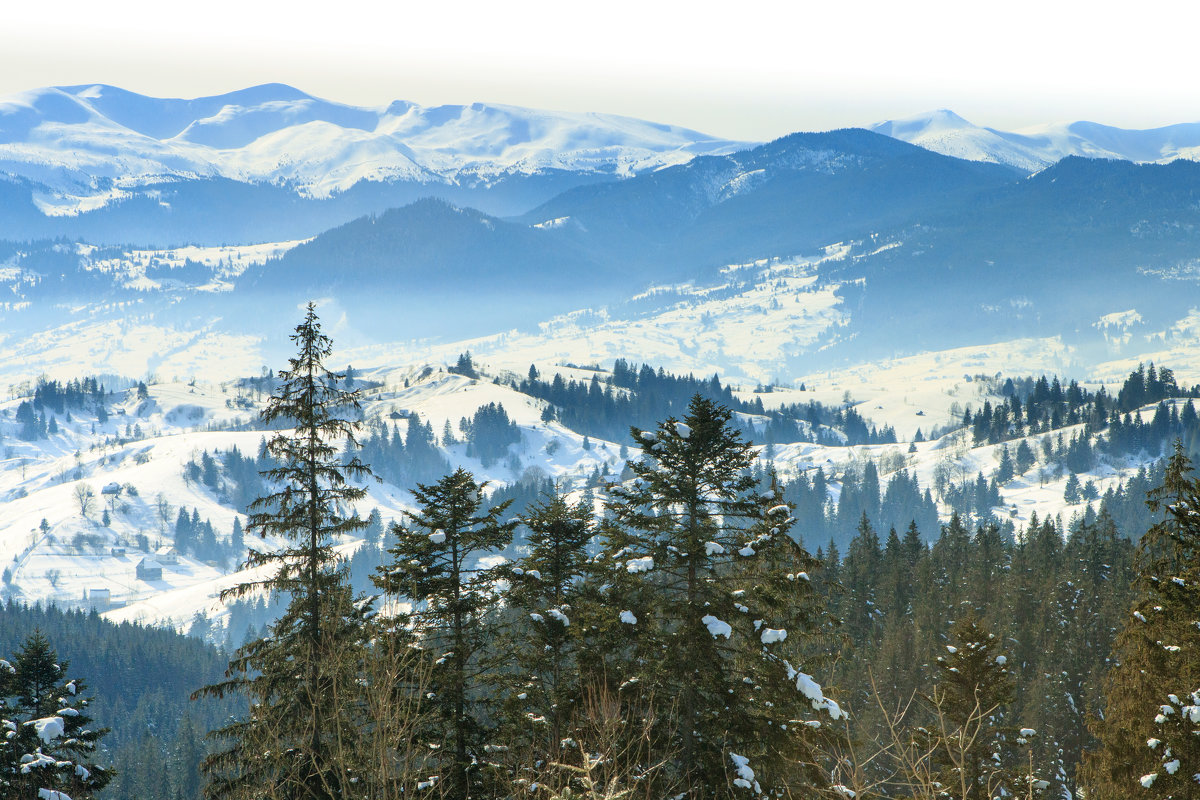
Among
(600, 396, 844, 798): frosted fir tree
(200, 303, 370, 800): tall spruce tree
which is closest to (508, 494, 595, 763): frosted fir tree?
(600, 396, 844, 798): frosted fir tree

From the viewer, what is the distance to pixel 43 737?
2833 cm

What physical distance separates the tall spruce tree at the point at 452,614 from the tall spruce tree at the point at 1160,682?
49.1 feet

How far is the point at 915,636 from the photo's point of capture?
86.0m

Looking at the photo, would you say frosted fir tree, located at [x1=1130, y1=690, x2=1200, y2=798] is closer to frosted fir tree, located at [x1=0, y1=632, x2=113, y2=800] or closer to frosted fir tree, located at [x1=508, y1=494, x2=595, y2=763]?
frosted fir tree, located at [x1=508, y1=494, x2=595, y2=763]

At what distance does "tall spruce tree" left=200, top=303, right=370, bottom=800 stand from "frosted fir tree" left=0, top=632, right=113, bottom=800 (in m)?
4.10

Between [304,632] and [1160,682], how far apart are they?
845 inches

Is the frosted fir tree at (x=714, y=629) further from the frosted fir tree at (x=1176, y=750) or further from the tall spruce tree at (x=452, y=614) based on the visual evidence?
the frosted fir tree at (x=1176, y=750)

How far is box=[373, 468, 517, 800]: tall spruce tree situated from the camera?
27438mm

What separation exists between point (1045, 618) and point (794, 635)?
71.0 meters

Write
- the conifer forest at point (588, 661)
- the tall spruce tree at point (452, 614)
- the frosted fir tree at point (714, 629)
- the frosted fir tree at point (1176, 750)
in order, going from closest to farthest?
the frosted fir tree at point (1176, 750)
the conifer forest at point (588, 661)
the frosted fir tree at point (714, 629)
the tall spruce tree at point (452, 614)

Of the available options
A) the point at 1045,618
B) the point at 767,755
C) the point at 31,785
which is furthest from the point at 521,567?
the point at 1045,618

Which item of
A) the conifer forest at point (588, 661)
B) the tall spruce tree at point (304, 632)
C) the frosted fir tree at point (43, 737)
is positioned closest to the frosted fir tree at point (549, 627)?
the conifer forest at point (588, 661)

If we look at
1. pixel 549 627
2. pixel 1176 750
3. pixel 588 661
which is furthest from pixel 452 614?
pixel 1176 750

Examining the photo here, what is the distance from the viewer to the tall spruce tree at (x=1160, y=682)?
74.1 ft
